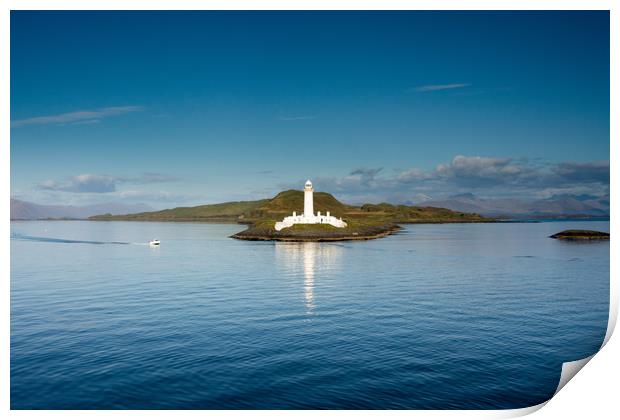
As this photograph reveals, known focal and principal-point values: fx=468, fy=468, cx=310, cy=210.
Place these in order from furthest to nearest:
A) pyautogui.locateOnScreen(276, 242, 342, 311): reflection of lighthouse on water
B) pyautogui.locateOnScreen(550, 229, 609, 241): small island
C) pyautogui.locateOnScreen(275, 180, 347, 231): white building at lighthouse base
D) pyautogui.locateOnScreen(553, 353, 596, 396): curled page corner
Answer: pyautogui.locateOnScreen(275, 180, 347, 231): white building at lighthouse base < pyautogui.locateOnScreen(550, 229, 609, 241): small island < pyautogui.locateOnScreen(276, 242, 342, 311): reflection of lighthouse on water < pyautogui.locateOnScreen(553, 353, 596, 396): curled page corner

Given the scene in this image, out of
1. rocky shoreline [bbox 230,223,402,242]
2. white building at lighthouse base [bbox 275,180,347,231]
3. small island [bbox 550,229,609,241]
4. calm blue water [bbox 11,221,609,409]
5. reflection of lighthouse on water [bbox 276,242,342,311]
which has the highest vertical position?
white building at lighthouse base [bbox 275,180,347,231]

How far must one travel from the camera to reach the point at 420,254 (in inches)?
2292

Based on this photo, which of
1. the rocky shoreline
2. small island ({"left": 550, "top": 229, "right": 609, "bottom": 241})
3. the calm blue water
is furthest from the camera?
small island ({"left": 550, "top": 229, "right": 609, "bottom": 241})

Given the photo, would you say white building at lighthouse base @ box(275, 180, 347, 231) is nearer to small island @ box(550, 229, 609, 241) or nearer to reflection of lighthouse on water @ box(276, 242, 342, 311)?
reflection of lighthouse on water @ box(276, 242, 342, 311)

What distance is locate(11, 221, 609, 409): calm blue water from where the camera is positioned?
13.3m

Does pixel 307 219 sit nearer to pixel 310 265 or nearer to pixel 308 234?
pixel 308 234

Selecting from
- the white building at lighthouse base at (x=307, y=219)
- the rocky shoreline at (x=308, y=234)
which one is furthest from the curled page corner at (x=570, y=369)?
the white building at lighthouse base at (x=307, y=219)

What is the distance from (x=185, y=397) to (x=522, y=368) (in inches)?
420

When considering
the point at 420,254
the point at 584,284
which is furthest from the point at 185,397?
the point at 420,254

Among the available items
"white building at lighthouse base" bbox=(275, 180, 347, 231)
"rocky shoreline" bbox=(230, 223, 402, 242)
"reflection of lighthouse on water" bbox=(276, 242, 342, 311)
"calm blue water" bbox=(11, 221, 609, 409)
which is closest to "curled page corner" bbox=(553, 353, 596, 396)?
"calm blue water" bbox=(11, 221, 609, 409)

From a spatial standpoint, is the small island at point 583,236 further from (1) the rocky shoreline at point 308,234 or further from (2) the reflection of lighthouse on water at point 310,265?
(2) the reflection of lighthouse on water at point 310,265

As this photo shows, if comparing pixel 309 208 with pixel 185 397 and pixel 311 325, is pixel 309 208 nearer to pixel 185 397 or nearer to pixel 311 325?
pixel 311 325

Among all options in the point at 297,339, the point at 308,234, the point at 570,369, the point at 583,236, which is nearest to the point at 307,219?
the point at 308,234
